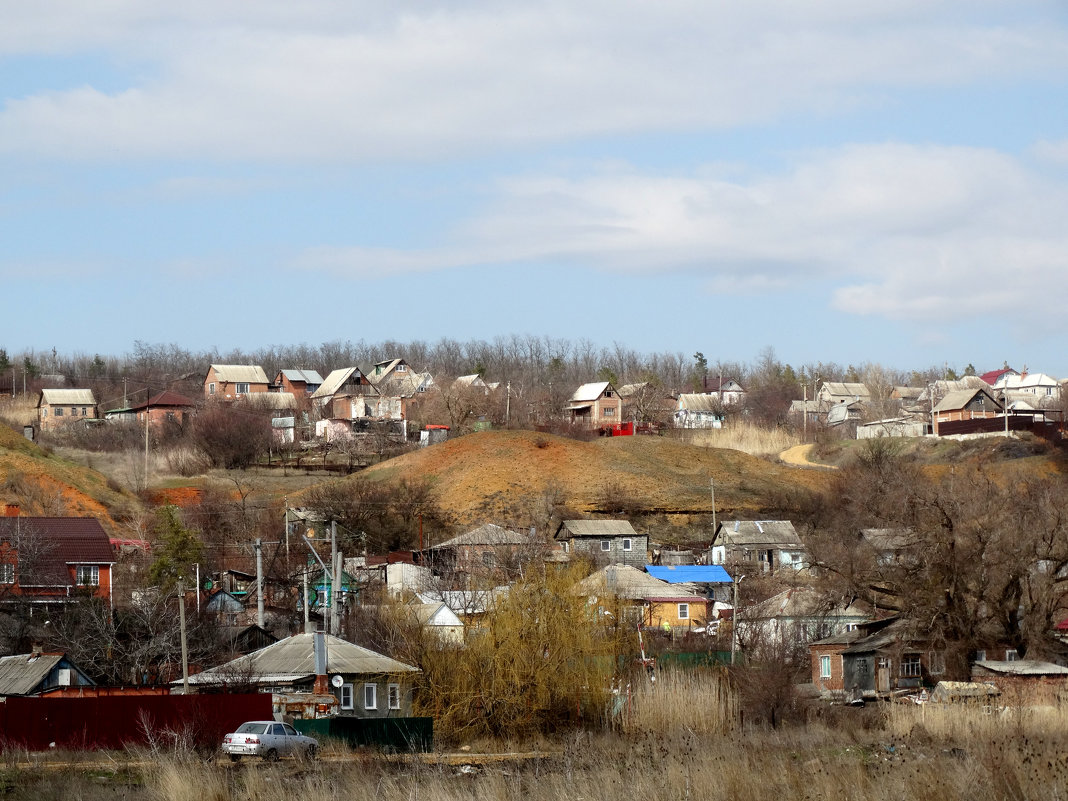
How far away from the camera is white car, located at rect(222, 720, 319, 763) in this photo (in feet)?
96.6

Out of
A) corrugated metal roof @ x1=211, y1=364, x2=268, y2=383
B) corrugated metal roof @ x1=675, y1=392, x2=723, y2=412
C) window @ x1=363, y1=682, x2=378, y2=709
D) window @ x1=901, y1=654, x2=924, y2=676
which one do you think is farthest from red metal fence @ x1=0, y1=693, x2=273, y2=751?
corrugated metal roof @ x1=675, y1=392, x2=723, y2=412

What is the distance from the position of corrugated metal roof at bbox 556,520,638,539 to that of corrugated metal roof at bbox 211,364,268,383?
226 ft

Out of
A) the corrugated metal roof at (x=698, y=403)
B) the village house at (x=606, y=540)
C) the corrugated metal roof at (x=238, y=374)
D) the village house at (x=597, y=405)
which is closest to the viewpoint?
the village house at (x=606, y=540)

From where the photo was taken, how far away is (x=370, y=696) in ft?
125

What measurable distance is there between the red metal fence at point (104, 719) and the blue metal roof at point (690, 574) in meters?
37.8

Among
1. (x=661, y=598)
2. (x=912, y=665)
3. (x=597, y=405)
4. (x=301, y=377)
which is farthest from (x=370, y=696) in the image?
(x=301, y=377)

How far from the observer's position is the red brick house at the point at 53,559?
56.1 metres

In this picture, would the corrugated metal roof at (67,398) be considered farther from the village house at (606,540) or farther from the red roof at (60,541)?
the village house at (606,540)

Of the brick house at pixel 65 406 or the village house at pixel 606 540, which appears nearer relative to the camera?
the village house at pixel 606 540

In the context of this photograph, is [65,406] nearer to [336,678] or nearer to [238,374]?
[238,374]

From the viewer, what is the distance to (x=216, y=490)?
82.4m

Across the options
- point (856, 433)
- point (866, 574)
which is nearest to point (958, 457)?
point (856, 433)

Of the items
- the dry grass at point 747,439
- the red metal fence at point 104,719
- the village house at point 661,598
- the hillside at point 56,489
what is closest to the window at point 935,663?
the village house at point 661,598

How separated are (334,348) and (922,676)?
512 ft
